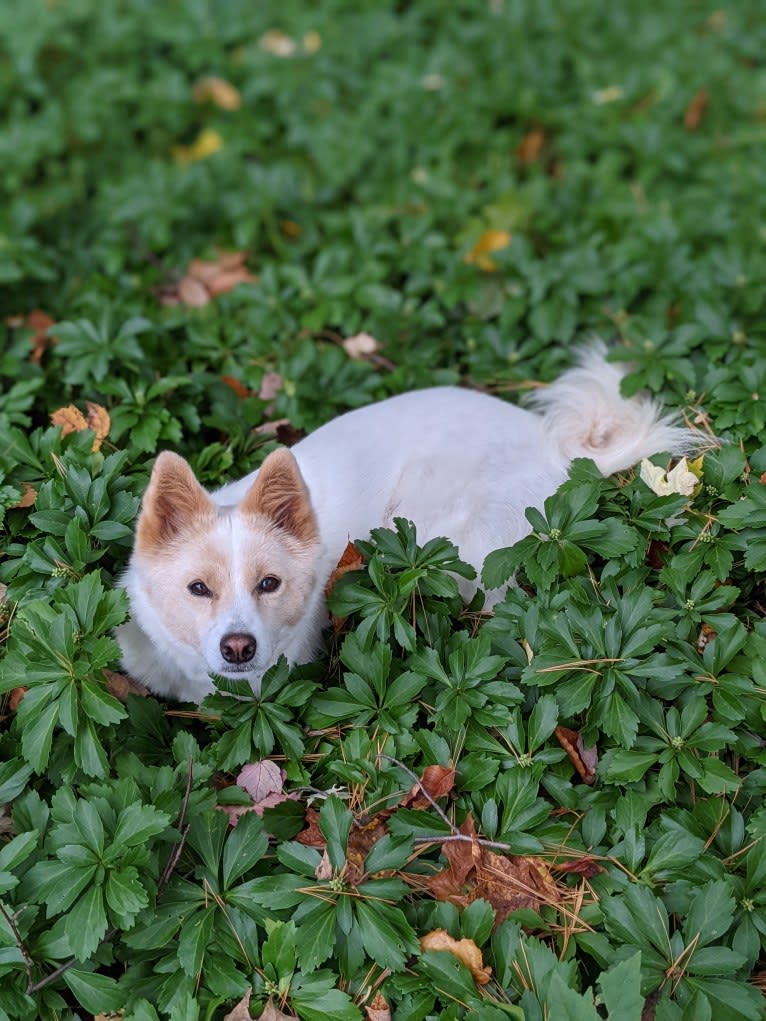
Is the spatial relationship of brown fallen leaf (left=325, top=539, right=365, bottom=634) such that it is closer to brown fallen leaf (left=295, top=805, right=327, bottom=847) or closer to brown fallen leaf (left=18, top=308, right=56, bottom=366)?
brown fallen leaf (left=295, top=805, right=327, bottom=847)

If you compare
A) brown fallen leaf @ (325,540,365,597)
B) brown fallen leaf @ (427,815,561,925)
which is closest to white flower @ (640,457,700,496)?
brown fallen leaf @ (325,540,365,597)

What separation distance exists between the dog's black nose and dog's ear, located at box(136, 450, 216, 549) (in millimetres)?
386

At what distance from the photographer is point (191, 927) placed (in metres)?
2.56

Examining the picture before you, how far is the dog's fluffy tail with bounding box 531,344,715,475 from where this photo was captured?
11.8 ft

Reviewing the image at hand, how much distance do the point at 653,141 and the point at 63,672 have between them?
4.58 metres

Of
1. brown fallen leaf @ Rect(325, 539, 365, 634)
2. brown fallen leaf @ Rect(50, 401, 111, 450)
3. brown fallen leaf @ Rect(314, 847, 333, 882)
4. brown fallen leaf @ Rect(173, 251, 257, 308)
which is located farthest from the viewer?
brown fallen leaf @ Rect(173, 251, 257, 308)

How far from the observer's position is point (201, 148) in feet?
20.0

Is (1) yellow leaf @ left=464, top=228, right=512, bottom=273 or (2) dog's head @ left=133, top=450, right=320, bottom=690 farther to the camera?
(1) yellow leaf @ left=464, top=228, right=512, bottom=273

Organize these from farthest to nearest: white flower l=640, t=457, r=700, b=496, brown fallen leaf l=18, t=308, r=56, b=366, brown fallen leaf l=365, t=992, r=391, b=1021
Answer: brown fallen leaf l=18, t=308, r=56, b=366 < white flower l=640, t=457, r=700, b=496 < brown fallen leaf l=365, t=992, r=391, b=1021

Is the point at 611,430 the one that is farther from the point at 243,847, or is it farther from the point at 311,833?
the point at 243,847

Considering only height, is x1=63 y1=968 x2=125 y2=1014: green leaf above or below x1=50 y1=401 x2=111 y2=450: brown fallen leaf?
below

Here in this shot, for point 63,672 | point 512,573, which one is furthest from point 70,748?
point 512,573

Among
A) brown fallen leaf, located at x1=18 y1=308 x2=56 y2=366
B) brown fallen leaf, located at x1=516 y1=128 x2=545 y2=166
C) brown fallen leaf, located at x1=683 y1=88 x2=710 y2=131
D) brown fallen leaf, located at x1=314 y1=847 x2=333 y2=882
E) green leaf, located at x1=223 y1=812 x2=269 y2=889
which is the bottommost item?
brown fallen leaf, located at x1=314 y1=847 x2=333 y2=882

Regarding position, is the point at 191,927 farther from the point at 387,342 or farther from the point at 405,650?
the point at 387,342
